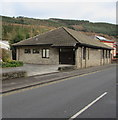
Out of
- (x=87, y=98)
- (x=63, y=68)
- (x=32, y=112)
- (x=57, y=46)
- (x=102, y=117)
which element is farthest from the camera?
(x=57, y=46)

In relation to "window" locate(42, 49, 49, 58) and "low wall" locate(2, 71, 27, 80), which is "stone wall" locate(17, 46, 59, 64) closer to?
"window" locate(42, 49, 49, 58)

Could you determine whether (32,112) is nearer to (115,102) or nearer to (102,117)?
(102,117)

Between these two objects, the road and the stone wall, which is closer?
the road

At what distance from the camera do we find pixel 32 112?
5211mm

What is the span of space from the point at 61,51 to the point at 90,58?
4992 mm

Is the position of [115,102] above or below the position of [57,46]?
below

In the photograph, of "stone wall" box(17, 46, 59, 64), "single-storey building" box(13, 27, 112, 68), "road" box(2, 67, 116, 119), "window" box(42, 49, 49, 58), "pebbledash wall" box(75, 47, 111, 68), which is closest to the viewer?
"road" box(2, 67, 116, 119)

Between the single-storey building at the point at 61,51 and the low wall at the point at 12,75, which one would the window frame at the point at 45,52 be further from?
the low wall at the point at 12,75

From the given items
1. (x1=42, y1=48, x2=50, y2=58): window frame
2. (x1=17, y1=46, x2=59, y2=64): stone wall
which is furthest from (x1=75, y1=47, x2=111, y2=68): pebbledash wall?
(x1=42, y1=48, x2=50, y2=58): window frame

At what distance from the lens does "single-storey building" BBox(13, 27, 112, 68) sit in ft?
71.2

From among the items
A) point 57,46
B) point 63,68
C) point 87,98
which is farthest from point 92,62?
point 87,98

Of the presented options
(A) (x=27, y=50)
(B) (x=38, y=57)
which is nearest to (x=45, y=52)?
(B) (x=38, y=57)

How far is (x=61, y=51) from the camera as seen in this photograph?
23.2 metres

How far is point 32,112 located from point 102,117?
2.21m
